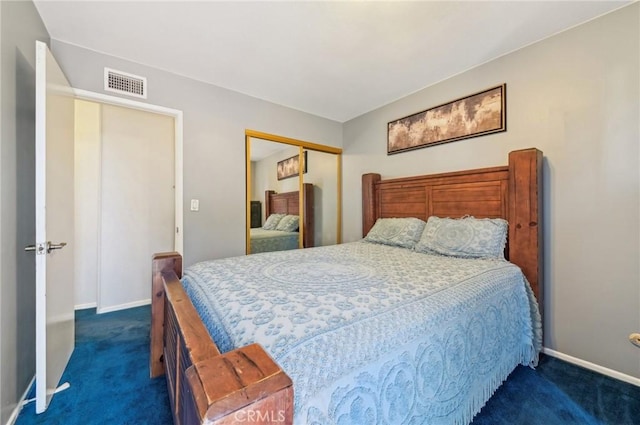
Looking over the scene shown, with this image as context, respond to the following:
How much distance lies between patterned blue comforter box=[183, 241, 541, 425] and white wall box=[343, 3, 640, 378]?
15.0 inches

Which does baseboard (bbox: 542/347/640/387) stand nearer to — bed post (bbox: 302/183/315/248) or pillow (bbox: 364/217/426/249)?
pillow (bbox: 364/217/426/249)

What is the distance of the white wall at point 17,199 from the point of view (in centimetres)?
131

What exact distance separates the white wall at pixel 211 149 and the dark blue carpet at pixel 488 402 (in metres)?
1.02

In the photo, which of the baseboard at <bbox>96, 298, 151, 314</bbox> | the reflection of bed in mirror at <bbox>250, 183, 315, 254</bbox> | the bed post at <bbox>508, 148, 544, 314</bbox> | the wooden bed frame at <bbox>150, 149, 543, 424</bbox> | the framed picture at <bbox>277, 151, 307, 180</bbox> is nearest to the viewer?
the wooden bed frame at <bbox>150, 149, 543, 424</bbox>

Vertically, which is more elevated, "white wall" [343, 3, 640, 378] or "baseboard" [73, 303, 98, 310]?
"white wall" [343, 3, 640, 378]

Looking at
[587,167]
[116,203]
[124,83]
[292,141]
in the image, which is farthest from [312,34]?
[116,203]

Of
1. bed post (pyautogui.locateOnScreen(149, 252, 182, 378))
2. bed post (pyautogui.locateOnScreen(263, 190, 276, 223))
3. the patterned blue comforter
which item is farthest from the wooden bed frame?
bed post (pyautogui.locateOnScreen(263, 190, 276, 223))

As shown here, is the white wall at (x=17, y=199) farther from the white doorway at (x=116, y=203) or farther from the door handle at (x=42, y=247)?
the white doorway at (x=116, y=203)

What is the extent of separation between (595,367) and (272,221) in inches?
125

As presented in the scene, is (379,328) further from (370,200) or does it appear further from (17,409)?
(370,200)

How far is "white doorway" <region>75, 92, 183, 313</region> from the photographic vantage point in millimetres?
A: 2924

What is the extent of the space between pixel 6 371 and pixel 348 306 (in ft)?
5.95

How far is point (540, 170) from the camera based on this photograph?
1986 mm

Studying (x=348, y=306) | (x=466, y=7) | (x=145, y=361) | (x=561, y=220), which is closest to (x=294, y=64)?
(x=466, y=7)
